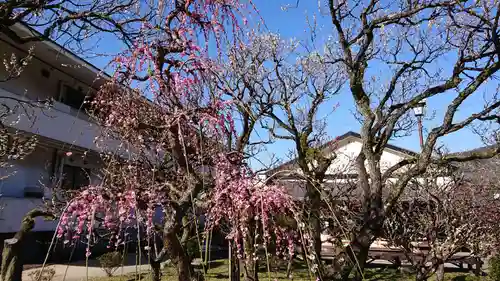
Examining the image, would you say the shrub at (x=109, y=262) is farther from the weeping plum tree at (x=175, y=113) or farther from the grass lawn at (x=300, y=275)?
the weeping plum tree at (x=175, y=113)

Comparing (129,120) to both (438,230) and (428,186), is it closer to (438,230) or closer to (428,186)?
(438,230)

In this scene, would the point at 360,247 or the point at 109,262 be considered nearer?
the point at 360,247

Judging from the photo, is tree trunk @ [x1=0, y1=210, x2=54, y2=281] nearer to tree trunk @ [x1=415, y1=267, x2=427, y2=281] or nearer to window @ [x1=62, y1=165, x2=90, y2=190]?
tree trunk @ [x1=415, y1=267, x2=427, y2=281]

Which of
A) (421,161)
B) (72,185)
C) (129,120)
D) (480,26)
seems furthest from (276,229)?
(72,185)

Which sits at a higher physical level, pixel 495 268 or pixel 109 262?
pixel 109 262

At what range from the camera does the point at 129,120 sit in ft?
9.73

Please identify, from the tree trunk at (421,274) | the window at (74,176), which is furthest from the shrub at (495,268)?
the window at (74,176)

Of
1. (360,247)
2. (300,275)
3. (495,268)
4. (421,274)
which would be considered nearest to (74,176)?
(300,275)

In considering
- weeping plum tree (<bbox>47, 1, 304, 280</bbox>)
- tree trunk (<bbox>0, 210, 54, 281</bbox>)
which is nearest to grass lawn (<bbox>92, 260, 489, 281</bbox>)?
tree trunk (<bbox>0, 210, 54, 281</bbox>)

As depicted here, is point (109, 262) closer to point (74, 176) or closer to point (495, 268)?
point (74, 176)

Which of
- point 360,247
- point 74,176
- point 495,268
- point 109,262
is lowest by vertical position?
point 495,268

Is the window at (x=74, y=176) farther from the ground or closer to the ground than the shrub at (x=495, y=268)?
farther from the ground

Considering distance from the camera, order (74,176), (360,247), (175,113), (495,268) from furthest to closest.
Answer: (74,176) → (495,268) → (360,247) → (175,113)

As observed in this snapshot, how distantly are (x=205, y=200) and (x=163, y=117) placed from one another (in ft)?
2.15
